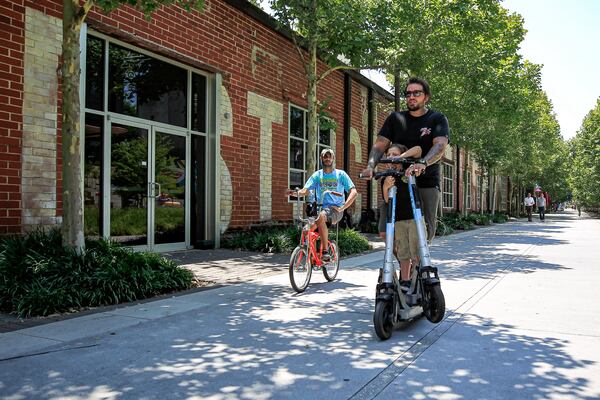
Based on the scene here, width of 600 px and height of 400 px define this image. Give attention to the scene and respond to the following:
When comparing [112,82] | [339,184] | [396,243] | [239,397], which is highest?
[112,82]

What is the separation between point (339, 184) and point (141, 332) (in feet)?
11.7

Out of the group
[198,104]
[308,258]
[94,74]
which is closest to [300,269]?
[308,258]

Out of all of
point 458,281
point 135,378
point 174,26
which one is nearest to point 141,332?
point 135,378

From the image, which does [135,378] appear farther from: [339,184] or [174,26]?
[174,26]

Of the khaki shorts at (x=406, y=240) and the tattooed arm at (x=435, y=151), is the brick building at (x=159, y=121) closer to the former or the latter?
the khaki shorts at (x=406, y=240)

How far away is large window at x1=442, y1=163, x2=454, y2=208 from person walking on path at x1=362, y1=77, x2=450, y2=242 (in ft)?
93.5

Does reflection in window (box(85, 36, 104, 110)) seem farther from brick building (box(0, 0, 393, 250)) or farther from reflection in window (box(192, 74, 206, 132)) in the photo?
reflection in window (box(192, 74, 206, 132))

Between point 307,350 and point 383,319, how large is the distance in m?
0.64

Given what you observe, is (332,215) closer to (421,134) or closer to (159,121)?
(421,134)

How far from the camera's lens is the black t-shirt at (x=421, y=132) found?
14.9 ft

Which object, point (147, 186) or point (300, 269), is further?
point (147, 186)

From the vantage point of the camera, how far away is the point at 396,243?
4.68 metres

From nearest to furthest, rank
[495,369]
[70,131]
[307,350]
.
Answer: [495,369] → [307,350] → [70,131]

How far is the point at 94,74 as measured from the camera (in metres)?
8.56
